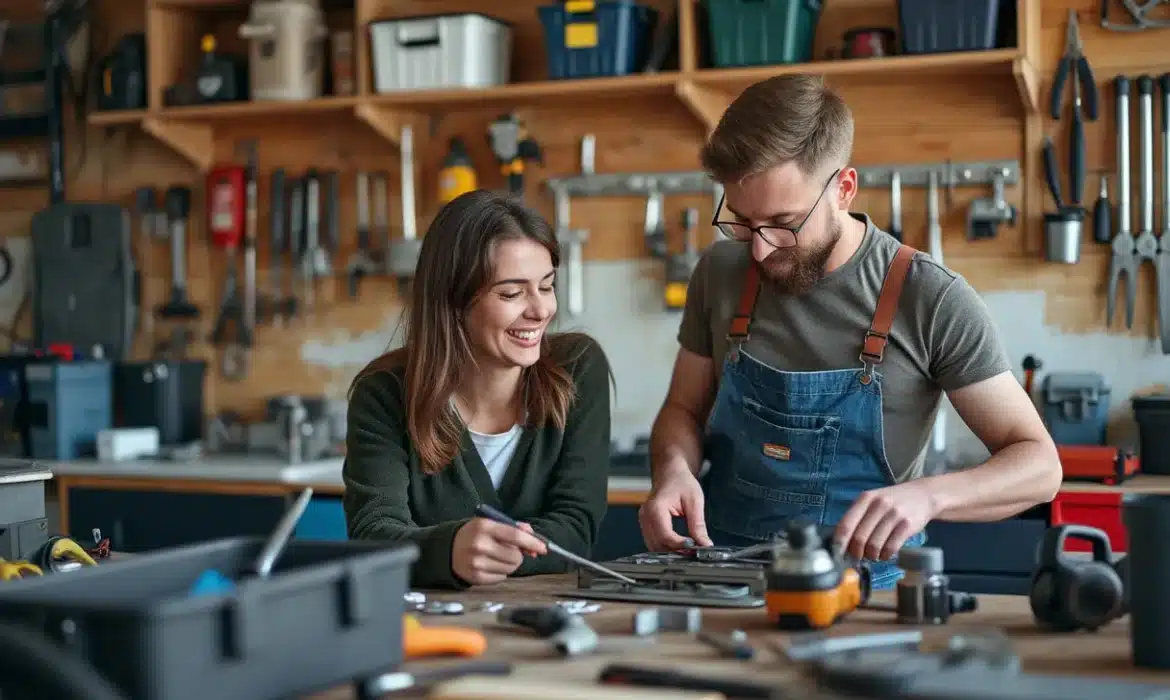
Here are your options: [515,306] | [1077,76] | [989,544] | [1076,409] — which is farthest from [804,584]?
[1077,76]

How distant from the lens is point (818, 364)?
2.32 meters

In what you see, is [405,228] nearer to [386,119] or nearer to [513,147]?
→ [386,119]

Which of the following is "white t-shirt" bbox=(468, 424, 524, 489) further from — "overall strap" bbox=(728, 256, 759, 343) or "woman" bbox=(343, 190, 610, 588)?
"overall strap" bbox=(728, 256, 759, 343)

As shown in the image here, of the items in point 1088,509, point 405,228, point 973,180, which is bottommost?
Answer: point 1088,509

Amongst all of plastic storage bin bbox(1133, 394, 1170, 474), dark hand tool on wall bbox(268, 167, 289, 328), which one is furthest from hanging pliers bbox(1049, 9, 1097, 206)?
dark hand tool on wall bbox(268, 167, 289, 328)

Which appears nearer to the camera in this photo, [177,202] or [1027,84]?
[1027,84]

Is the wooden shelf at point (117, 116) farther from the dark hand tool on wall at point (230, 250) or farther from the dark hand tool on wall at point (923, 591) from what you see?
the dark hand tool on wall at point (923, 591)

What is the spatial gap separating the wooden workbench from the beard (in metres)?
0.67

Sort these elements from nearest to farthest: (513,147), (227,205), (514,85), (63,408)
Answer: (514,85) < (513,147) < (63,408) < (227,205)

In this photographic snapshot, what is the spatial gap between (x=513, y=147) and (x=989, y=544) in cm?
186

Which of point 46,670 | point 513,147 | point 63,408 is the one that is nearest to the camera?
point 46,670

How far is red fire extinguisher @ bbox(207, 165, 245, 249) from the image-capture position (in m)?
4.66

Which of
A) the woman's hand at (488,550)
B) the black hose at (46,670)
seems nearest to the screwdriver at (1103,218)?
the woman's hand at (488,550)

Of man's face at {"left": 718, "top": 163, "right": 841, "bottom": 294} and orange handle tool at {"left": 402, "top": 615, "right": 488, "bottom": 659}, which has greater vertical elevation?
man's face at {"left": 718, "top": 163, "right": 841, "bottom": 294}
